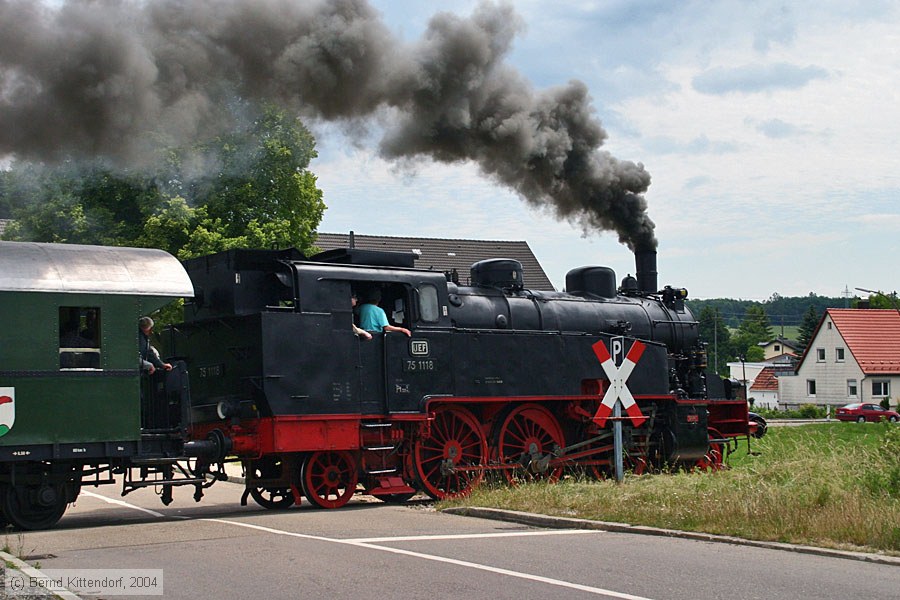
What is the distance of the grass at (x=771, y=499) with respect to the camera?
1034 cm

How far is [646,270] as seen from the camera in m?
20.7

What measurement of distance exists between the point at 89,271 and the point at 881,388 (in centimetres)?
6183

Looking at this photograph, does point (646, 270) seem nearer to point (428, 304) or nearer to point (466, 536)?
point (428, 304)

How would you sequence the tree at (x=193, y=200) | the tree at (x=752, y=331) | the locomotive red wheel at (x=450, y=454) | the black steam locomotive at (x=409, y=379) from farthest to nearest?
the tree at (x=752, y=331), the tree at (x=193, y=200), the locomotive red wheel at (x=450, y=454), the black steam locomotive at (x=409, y=379)

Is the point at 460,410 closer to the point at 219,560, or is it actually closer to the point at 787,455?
the point at 787,455

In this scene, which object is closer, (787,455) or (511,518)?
(511,518)

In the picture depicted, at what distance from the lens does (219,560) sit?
971 cm

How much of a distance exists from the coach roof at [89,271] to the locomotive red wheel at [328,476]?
115 inches

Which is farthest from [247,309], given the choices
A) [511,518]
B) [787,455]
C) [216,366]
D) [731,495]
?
[787,455]

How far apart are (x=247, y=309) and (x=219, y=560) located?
17.6 ft

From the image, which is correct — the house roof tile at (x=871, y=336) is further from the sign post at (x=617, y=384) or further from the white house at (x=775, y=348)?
the white house at (x=775, y=348)

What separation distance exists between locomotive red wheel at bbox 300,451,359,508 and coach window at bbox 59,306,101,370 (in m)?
3.23

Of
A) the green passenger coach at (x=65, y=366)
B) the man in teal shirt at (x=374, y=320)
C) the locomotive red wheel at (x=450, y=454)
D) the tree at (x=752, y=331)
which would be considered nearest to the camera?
the green passenger coach at (x=65, y=366)

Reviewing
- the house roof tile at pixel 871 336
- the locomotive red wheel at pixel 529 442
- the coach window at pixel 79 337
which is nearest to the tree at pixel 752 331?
the house roof tile at pixel 871 336
